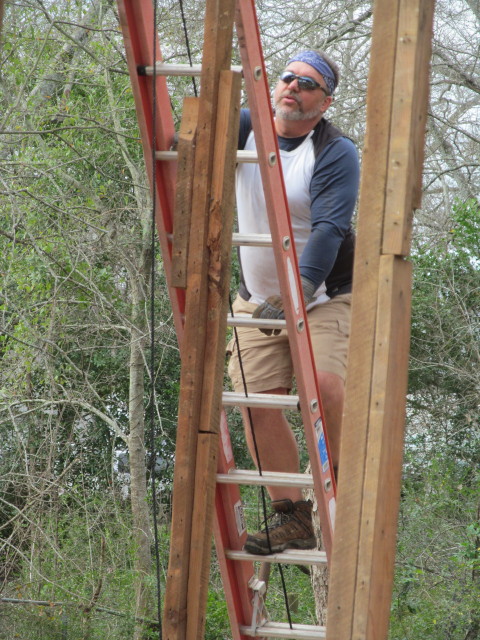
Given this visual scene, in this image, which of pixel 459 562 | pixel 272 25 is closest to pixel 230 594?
pixel 459 562

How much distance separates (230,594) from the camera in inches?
131

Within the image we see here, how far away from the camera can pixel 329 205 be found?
310 centimetres

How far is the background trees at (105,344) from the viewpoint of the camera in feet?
25.0

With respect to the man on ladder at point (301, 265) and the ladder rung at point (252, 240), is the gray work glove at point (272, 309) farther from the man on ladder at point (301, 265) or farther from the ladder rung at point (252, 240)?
the ladder rung at point (252, 240)

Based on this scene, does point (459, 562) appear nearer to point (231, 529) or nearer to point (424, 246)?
point (424, 246)

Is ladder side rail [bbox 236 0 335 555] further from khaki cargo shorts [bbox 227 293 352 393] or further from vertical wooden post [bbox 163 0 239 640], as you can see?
khaki cargo shorts [bbox 227 293 352 393]

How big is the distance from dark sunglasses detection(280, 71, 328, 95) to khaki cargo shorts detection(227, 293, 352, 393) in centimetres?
73

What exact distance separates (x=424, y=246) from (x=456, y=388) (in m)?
1.47

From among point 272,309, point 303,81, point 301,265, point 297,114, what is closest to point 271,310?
point 272,309

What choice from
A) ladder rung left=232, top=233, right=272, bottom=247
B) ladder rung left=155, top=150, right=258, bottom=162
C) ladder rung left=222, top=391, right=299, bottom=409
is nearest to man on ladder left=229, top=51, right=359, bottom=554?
ladder rung left=222, top=391, right=299, bottom=409

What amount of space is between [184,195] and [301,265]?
0.58 m

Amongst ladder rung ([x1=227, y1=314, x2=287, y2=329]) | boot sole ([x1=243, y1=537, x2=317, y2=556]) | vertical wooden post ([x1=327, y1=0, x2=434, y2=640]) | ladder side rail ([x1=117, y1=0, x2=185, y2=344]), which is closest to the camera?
vertical wooden post ([x1=327, y1=0, x2=434, y2=640])

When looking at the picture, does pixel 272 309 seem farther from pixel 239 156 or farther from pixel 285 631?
pixel 285 631

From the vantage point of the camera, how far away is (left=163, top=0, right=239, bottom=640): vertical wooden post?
8.57 ft
